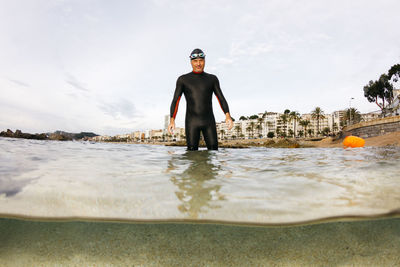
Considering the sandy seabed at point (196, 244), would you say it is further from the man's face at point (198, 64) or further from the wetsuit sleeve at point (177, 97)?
the man's face at point (198, 64)

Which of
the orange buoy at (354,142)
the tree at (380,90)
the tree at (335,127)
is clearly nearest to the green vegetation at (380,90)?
the tree at (380,90)

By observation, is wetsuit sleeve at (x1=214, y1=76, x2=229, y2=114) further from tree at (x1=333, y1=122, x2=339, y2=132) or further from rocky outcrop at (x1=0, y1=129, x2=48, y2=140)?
tree at (x1=333, y1=122, x2=339, y2=132)

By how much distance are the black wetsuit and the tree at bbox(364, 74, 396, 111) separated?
59.3m

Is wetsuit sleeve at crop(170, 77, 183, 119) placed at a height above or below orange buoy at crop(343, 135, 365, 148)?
above

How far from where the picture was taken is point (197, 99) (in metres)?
5.70

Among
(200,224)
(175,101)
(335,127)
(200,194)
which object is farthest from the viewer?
(335,127)

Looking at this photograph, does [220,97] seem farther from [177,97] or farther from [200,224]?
[200,224]

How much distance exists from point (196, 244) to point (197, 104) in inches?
168

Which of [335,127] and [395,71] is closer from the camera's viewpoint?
[395,71]

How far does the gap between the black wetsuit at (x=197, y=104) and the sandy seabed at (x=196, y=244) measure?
12.9ft

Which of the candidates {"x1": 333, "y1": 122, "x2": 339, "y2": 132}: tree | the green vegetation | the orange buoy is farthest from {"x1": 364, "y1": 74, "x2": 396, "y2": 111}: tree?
{"x1": 333, "y1": 122, "x2": 339, "y2": 132}: tree

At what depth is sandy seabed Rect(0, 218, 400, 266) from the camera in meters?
1.66

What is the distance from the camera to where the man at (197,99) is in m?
5.70

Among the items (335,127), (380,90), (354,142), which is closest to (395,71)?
(380,90)
